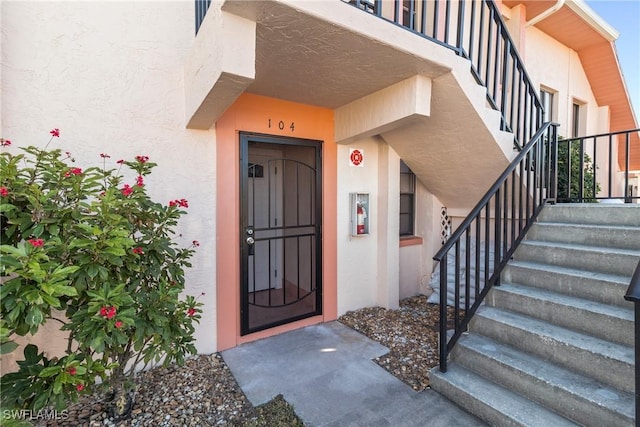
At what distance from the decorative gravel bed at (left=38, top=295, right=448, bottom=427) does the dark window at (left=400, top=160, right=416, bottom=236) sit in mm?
1904

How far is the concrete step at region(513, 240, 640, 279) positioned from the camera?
2490 mm

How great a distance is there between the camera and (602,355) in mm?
2023

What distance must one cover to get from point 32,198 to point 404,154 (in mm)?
3896

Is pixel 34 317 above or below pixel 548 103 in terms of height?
below

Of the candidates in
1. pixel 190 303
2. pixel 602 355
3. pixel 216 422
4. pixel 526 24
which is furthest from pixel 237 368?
pixel 526 24

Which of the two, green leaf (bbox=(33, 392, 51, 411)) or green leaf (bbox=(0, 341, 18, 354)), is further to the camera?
green leaf (bbox=(33, 392, 51, 411))

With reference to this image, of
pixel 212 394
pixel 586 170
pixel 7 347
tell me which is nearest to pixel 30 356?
pixel 7 347

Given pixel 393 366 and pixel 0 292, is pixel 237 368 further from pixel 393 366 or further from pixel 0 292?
pixel 0 292

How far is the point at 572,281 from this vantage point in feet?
8.43

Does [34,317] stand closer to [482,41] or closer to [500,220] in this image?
[500,220]

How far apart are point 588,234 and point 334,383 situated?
2.75 meters

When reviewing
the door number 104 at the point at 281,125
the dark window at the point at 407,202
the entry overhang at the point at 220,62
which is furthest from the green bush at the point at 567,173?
the entry overhang at the point at 220,62

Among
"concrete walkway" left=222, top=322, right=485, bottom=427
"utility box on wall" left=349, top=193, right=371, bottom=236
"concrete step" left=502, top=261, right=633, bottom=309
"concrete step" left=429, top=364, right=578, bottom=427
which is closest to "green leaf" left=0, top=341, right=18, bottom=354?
"concrete walkway" left=222, top=322, right=485, bottom=427

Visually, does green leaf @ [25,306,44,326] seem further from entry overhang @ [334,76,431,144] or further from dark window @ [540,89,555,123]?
dark window @ [540,89,555,123]
